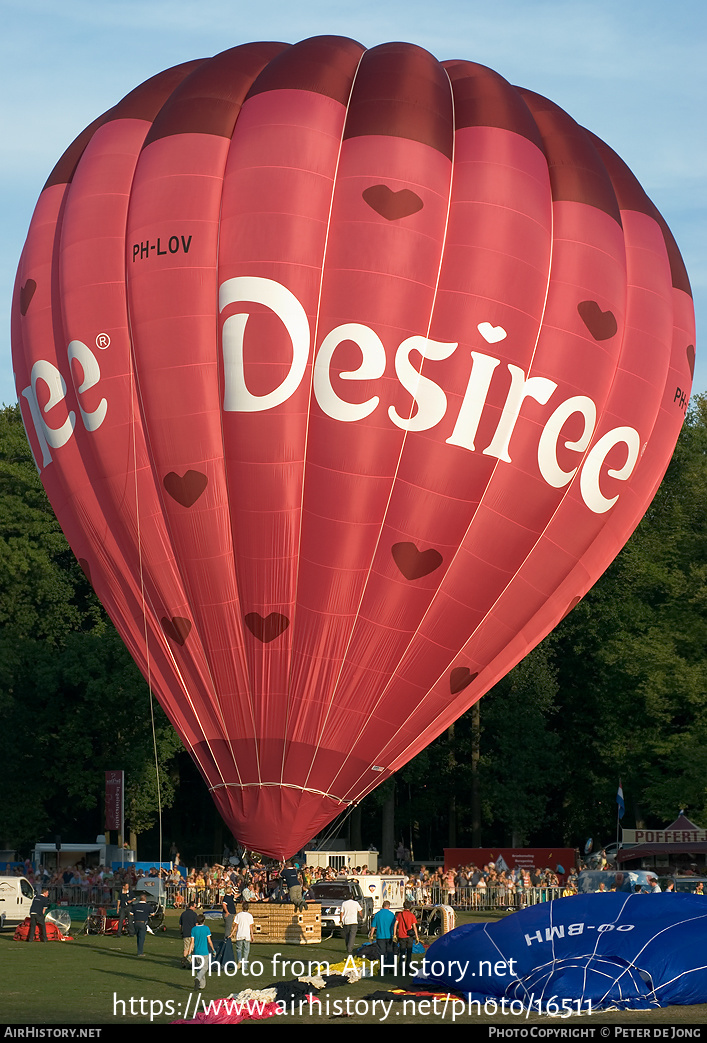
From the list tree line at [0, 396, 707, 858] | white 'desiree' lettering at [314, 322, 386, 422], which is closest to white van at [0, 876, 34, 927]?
white 'desiree' lettering at [314, 322, 386, 422]

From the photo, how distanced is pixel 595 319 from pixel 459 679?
6214 millimetres

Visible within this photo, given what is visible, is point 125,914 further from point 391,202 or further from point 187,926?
point 391,202

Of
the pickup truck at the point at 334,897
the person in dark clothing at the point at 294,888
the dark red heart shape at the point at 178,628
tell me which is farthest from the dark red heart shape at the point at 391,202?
the pickup truck at the point at 334,897

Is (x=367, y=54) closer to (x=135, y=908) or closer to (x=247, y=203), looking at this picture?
(x=247, y=203)

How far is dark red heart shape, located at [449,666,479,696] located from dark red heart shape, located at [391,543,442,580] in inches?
81.4

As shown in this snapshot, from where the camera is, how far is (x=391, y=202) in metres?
21.1

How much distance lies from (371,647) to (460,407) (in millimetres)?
3925

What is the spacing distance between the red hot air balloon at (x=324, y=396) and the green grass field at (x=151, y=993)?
8.41 ft

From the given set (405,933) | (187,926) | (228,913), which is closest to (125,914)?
(228,913)

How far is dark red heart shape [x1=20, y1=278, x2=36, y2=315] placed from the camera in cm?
2373

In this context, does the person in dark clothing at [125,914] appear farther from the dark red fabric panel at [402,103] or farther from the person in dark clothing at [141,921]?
the dark red fabric panel at [402,103]

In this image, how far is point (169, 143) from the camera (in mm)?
22219
